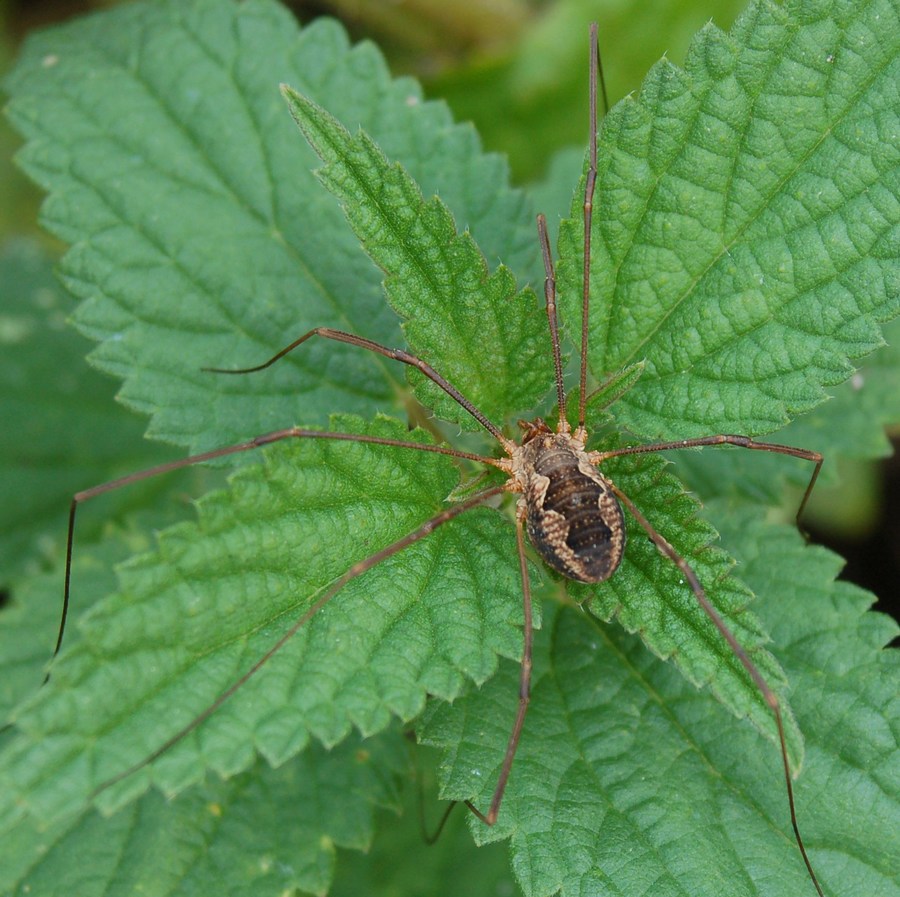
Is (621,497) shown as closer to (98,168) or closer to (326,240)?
(326,240)

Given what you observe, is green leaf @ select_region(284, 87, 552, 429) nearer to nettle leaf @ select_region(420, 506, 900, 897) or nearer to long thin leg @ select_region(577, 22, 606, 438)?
long thin leg @ select_region(577, 22, 606, 438)

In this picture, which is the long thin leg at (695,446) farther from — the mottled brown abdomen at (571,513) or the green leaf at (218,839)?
the green leaf at (218,839)

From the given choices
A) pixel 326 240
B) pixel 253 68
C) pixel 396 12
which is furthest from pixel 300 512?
pixel 396 12

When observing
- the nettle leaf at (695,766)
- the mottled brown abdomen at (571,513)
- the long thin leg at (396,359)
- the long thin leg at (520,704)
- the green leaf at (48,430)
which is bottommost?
the nettle leaf at (695,766)

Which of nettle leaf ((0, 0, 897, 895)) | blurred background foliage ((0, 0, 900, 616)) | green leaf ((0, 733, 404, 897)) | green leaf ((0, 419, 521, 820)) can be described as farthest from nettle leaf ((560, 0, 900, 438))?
blurred background foliage ((0, 0, 900, 616))

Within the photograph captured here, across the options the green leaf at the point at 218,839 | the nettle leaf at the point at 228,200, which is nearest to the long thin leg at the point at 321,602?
the nettle leaf at the point at 228,200
